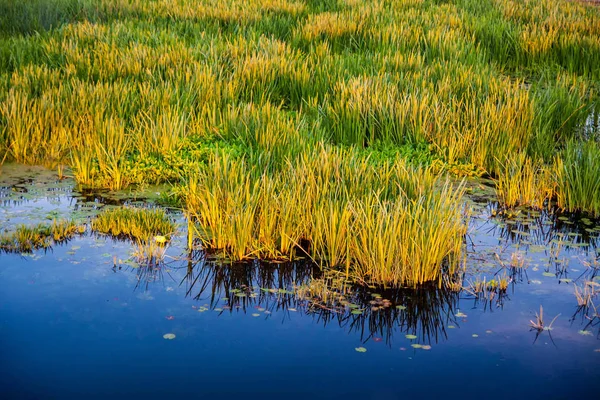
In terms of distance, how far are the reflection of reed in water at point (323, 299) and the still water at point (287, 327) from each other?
0.03 ft

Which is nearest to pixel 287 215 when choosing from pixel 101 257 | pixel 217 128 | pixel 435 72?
pixel 101 257

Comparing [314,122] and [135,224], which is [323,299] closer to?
[135,224]

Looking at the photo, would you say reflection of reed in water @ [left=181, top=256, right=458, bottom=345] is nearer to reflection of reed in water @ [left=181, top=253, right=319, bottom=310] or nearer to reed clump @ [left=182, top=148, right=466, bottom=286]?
reflection of reed in water @ [left=181, top=253, right=319, bottom=310]

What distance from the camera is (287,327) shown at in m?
3.82

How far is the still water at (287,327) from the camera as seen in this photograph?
3.32 metres

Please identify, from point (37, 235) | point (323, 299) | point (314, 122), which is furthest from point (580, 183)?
point (37, 235)

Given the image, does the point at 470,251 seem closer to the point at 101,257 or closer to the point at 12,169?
the point at 101,257

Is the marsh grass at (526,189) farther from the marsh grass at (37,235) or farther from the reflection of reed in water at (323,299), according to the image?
the marsh grass at (37,235)

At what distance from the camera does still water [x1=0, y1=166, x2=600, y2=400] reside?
3320 millimetres

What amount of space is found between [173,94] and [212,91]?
44 centimetres

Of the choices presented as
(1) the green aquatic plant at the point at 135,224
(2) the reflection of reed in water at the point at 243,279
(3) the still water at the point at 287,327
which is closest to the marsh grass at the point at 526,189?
(3) the still water at the point at 287,327

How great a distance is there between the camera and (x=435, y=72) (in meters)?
8.23

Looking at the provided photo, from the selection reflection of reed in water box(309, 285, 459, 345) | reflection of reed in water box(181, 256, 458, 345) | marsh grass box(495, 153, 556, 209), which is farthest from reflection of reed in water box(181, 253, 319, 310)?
marsh grass box(495, 153, 556, 209)

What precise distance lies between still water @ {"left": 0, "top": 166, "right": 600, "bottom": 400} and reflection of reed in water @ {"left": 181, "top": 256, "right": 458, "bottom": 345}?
0.01 metres
